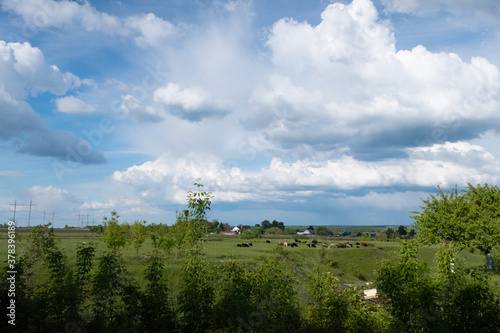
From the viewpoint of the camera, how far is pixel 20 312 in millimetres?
7453

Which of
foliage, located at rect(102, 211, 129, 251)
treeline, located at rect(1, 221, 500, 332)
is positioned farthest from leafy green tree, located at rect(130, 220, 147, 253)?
treeline, located at rect(1, 221, 500, 332)

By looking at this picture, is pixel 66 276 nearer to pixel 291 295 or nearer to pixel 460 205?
pixel 291 295

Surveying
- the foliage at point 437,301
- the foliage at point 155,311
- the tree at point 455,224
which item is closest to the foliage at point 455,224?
the tree at point 455,224

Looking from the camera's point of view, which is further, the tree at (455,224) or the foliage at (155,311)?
the tree at (455,224)

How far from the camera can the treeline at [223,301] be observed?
7.69 m

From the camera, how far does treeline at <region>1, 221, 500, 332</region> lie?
7691 mm

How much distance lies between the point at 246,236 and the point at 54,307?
72.3m

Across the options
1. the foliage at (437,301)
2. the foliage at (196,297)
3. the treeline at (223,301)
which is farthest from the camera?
the foliage at (437,301)

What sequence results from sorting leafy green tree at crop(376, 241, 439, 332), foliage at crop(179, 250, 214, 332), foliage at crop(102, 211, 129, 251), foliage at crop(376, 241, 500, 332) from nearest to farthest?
foliage at crop(179, 250, 214, 332) < foliage at crop(376, 241, 500, 332) < leafy green tree at crop(376, 241, 439, 332) < foliage at crop(102, 211, 129, 251)

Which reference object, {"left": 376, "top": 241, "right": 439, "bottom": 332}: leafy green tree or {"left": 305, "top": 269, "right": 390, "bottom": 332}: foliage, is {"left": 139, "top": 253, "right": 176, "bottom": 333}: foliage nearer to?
{"left": 305, "top": 269, "right": 390, "bottom": 332}: foliage

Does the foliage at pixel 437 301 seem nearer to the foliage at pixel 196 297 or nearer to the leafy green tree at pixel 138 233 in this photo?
the foliage at pixel 196 297

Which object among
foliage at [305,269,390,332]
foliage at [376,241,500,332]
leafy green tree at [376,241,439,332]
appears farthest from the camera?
foliage at [305,269,390,332]

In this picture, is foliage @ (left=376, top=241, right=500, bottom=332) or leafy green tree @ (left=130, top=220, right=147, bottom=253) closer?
foliage @ (left=376, top=241, right=500, bottom=332)

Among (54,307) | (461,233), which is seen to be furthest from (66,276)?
(461,233)
